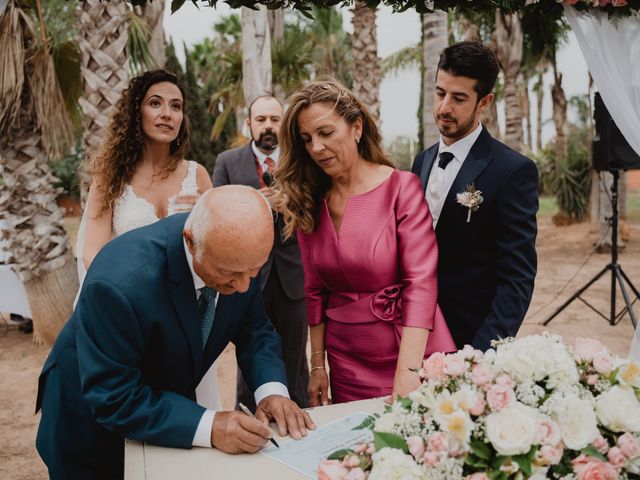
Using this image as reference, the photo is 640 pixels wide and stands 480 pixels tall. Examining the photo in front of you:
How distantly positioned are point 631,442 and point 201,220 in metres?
1.20

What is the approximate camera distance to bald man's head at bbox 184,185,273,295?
165 centimetres

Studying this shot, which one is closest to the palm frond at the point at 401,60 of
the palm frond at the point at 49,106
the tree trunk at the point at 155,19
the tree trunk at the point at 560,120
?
the tree trunk at the point at 560,120

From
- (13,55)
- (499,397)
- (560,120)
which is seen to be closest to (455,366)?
(499,397)

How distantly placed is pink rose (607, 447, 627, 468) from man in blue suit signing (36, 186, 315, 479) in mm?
924

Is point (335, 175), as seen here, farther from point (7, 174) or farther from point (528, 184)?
point (7, 174)

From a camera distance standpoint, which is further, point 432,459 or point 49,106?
point 49,106

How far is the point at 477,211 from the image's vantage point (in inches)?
98.0

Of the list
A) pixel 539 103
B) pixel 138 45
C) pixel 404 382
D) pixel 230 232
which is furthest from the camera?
pixel 539 103

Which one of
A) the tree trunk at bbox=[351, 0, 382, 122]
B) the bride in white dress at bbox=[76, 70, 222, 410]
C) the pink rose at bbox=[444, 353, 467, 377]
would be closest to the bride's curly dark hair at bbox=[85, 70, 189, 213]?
the bride in white dress at bbox=[76, 70, 222, 410]

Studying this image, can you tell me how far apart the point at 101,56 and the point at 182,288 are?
480 cm

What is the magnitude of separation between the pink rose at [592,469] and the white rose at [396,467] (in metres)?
0.32

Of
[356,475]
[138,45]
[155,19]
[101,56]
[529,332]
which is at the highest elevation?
[155,19]

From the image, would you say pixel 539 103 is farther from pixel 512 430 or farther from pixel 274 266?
pixel 512 430

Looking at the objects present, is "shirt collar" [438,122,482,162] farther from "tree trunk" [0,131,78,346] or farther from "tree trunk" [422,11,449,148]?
"tree trunk" [0,131,78,346]
